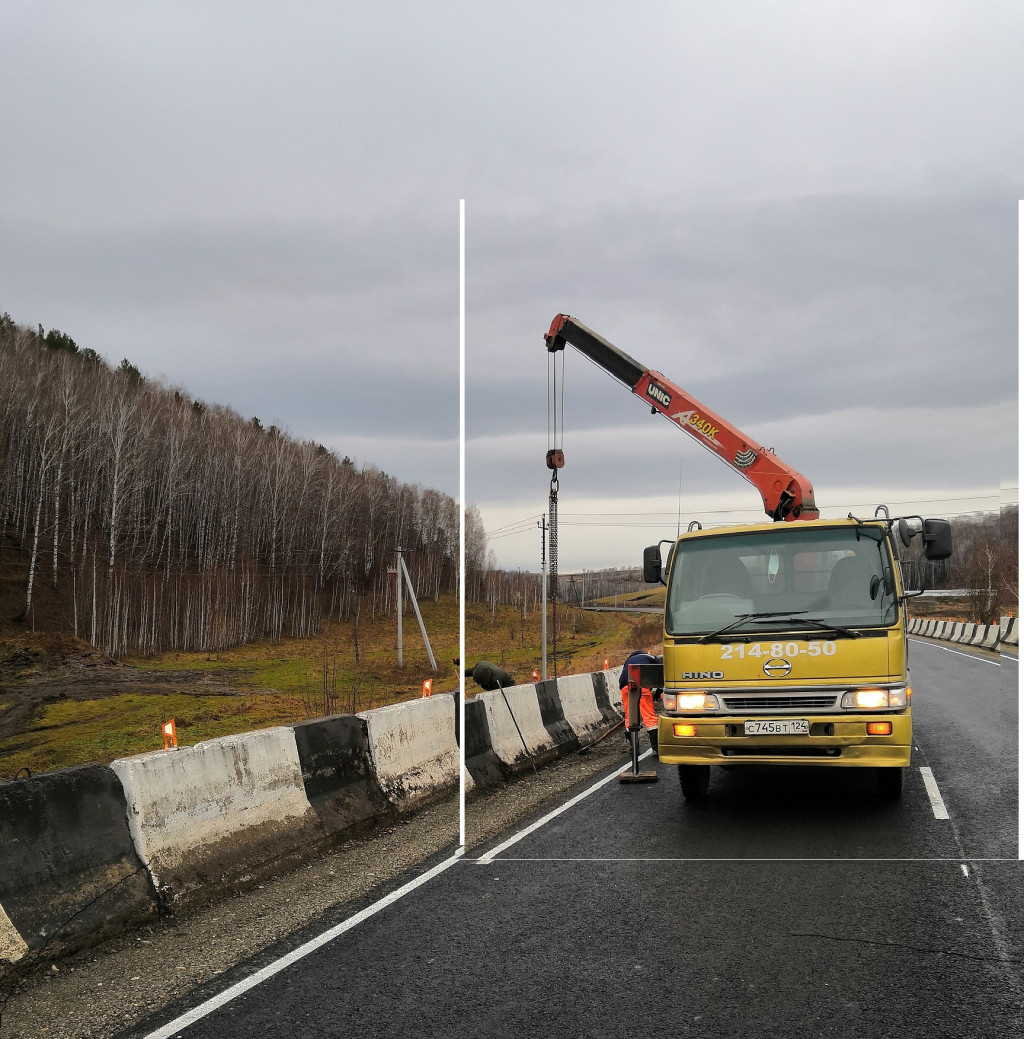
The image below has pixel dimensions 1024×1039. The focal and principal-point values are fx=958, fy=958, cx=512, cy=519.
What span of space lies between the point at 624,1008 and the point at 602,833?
3.57 meters

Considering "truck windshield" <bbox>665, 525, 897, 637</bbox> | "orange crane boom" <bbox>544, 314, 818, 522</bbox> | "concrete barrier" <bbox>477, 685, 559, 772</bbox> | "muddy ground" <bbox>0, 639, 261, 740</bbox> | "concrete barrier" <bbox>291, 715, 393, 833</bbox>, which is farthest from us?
"muddy ground" <bbox>0, 639, 261, 740</bbox>

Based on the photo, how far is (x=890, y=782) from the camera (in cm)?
838

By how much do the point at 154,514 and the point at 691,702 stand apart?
6498 cm

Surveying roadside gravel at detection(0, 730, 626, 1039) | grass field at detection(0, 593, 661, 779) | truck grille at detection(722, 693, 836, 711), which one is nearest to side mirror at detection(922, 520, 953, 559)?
truck grille at detection(722, 693, 836, 711)

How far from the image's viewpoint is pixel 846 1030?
3.81 m

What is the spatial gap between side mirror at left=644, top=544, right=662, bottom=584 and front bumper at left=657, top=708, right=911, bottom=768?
1680 millimetres

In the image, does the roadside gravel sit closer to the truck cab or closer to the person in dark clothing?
the truck cab

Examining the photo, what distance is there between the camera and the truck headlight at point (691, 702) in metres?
8.05

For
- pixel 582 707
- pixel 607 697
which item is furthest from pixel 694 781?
pixel 607 697

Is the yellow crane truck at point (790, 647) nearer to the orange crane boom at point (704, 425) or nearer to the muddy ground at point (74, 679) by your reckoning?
the orange crane boom at point (704, 425)

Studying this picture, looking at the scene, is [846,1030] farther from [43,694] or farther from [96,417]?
[96,417]

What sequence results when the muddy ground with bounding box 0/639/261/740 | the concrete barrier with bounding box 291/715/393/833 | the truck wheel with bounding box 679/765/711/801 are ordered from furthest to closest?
1. the muddy ground with bounding box 0/639/261/740
2. the truck wheel with bounding box 679/765/711/801
3. the concrete barrier with bounding box 291/715/393/833

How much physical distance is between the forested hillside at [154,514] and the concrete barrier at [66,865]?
4875cm

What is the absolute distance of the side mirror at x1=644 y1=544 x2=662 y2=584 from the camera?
937 cm
